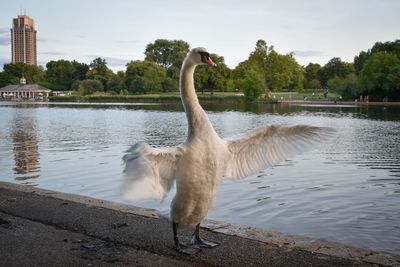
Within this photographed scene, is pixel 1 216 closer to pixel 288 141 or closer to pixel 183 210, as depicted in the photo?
pixel 183 210

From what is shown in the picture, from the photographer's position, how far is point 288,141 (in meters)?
5.89

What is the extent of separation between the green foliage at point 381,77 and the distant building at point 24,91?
124426 millimetres

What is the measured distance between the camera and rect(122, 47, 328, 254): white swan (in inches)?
193

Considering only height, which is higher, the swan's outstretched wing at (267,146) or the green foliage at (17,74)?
the green foliage at (17,74)

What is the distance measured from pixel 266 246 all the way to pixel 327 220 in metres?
5.05

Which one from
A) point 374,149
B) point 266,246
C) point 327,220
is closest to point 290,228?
point 327,220

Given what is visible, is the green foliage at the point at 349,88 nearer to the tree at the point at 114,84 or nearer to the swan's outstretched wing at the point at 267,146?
the tree at the point at 114,84

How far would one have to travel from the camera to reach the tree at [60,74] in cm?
17524

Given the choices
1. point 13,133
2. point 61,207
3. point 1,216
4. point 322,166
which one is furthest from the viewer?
point 13,133

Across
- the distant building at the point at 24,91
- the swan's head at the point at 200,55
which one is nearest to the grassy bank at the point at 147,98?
the distant building at the point at 24,91

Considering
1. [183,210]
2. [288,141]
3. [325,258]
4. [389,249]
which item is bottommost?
[389,249]

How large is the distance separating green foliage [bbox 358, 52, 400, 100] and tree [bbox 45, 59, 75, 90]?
12184cm

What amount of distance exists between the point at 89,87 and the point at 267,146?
146204mm

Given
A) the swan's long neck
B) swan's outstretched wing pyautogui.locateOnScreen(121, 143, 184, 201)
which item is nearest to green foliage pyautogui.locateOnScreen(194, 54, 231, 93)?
the swan's long neck
